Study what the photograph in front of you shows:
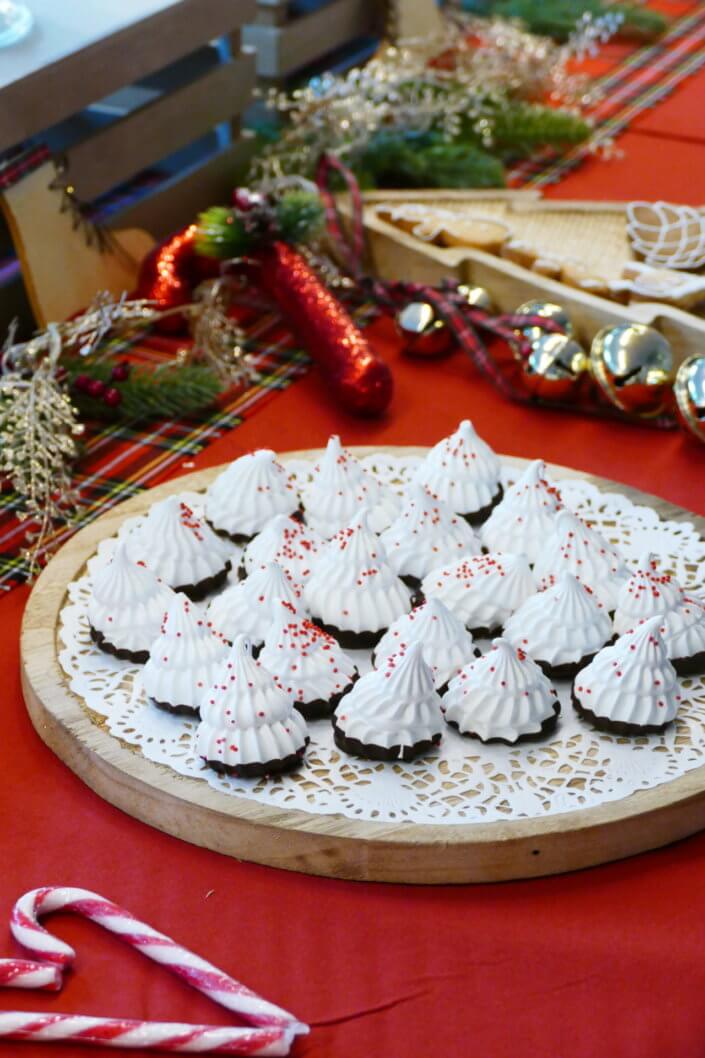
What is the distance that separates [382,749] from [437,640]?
0.53ft

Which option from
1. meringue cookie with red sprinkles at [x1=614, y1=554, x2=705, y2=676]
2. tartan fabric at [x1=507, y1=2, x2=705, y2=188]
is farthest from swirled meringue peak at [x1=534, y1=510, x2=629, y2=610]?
tartan fabric at [x1=507, y1=2, x2=705, y2=188]

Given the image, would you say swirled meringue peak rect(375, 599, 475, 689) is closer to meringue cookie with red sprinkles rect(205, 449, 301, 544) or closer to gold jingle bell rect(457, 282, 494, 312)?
meringue cookie with red sprinkles rect(205, 449, 301, 544)

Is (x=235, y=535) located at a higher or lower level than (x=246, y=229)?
lower

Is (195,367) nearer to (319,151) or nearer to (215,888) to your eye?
(319,151)

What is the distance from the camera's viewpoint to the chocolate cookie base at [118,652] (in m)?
1.60

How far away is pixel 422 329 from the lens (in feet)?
7.88

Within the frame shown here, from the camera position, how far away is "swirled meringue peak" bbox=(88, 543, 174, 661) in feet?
5.25

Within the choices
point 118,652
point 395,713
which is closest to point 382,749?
point 395,713

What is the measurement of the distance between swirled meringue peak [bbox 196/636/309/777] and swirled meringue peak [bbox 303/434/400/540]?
410 mm

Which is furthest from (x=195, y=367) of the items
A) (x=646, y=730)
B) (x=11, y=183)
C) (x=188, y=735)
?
(x=646, y=730)

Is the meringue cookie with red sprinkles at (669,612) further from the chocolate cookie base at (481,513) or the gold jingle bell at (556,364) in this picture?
the gold jingle bell at (556,364)

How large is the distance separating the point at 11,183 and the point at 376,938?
1464 mm

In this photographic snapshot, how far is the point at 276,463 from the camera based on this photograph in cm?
186

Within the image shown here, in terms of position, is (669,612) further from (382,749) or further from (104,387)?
(104,387)
